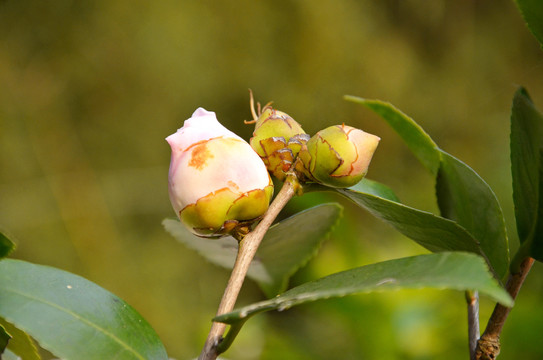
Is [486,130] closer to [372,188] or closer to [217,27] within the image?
[217,27]

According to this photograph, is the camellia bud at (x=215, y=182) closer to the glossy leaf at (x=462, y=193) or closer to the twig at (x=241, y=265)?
the twig at (x=241, y=265)

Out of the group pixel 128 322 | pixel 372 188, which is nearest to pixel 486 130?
pixel 372 188

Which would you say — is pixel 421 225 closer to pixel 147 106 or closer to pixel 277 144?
pixel 277 144

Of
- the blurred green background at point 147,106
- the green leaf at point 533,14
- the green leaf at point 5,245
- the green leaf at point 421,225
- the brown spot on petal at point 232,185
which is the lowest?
the blurred green background at point 147,106

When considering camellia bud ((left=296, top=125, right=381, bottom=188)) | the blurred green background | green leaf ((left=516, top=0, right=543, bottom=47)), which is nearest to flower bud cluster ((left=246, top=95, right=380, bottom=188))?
camellia bud ((left=296, top=125, right=381, bottom=188))

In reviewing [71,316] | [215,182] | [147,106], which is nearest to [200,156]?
[215,182]

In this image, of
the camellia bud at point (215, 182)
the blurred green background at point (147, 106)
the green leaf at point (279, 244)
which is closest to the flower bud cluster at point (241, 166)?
the camellia bud at point (215, 182)

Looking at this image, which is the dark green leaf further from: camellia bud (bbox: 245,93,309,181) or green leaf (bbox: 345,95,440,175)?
green leaf (bbox: 345,95,440,175)
